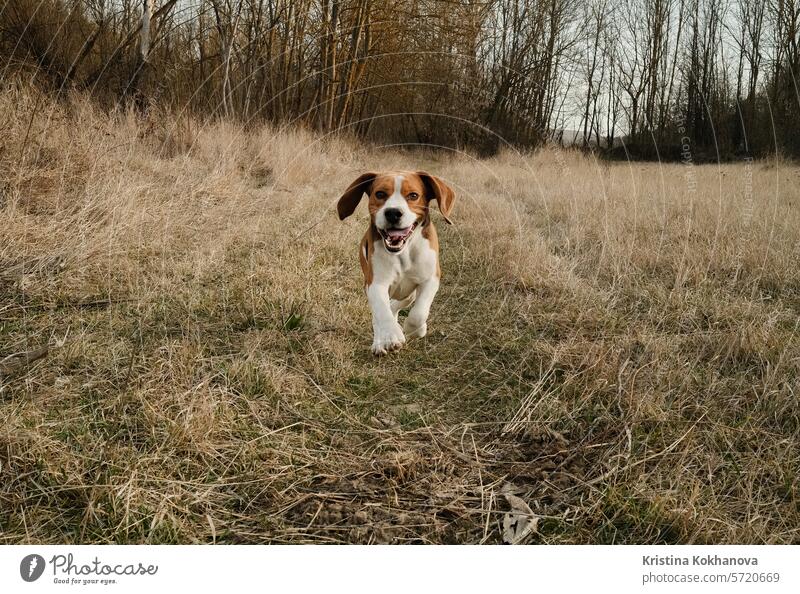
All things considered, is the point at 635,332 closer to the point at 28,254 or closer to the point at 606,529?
the point at 606,529

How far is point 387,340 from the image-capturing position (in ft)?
9.10

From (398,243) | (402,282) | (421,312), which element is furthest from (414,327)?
(398,243)

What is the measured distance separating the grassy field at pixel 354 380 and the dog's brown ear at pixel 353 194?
725 mm

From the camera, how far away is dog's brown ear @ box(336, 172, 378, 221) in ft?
9.21

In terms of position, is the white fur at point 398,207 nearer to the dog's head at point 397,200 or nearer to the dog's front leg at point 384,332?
the dog's head at point 397,200

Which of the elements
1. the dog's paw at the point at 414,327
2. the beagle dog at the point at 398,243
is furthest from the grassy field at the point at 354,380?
the beagle dog at the point at 398,243

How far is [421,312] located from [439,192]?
0.67 m

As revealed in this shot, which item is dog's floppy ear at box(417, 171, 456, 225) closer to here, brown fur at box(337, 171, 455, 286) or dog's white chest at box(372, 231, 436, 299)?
brown fur at box(337, 171, 455, 286)

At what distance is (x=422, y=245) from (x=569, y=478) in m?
1.59

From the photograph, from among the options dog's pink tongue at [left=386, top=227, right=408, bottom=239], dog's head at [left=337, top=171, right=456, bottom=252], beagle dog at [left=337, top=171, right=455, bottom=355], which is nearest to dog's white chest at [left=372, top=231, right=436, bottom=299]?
beagle dog at [left=337, top=171, right=455, bottom=355]

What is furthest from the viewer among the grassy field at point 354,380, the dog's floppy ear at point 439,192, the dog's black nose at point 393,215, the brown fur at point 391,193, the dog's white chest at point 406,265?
the dog's white chest at point 406,265

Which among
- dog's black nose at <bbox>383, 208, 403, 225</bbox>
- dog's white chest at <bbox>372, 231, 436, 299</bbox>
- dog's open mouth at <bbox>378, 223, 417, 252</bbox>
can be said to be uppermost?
dog's black nose at <bbox>383, 208, 403, 225</bbox>

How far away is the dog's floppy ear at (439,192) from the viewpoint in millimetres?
→ 2830

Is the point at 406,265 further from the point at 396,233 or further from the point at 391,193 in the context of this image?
the point at 391,193
